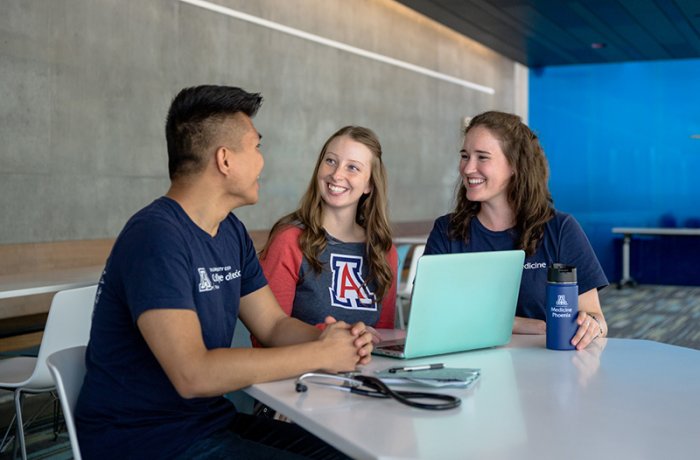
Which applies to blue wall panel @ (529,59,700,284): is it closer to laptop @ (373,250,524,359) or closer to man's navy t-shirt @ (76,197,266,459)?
laptop @ (373,250,524,359)

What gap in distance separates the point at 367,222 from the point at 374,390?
1.33 meters

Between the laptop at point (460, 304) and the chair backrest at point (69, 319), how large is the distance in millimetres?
1232

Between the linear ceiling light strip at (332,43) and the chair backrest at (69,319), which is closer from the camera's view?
the chair backrest at (69,319)

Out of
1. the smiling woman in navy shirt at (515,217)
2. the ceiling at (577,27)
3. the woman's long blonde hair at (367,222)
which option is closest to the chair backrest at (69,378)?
the woman's long blonde hair at (367,222)

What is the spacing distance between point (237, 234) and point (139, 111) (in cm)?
396

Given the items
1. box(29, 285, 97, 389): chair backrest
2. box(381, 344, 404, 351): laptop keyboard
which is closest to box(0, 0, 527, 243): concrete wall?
box(29, 285, 97, 389): chair backrest

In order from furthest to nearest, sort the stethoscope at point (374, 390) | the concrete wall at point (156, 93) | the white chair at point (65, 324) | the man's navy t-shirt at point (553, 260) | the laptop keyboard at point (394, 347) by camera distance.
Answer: the concrete wall at point (156, 93) < the white chair at point (65, 324) < the man's navy t-shirt at point (553, 260) < the laptop keyboard at point (394, 347) < the stethoscope at point (374, 390)

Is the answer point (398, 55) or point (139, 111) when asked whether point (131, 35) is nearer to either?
point (139, 111)

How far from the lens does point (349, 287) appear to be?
2.68 metres

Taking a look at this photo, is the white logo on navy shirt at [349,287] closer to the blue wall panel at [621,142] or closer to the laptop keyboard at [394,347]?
the laptop keyboard at [394,347]

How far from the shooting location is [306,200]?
9.22 ft

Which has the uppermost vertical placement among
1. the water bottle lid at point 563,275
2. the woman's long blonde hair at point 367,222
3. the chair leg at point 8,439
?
the woman's long blonde hair at point 367,222

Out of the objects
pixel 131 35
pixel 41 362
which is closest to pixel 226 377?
pixel 41 362

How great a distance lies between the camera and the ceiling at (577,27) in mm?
8008
